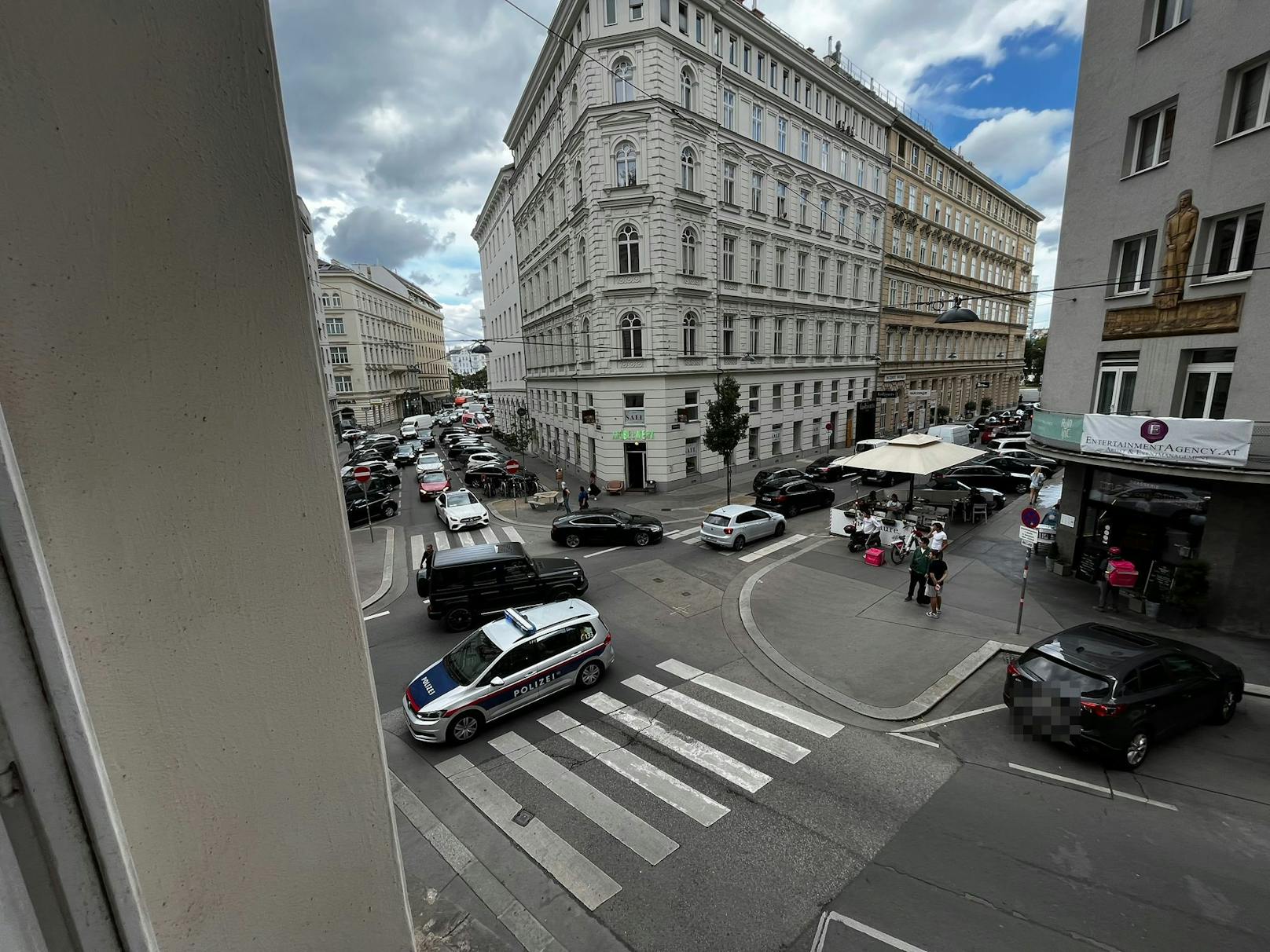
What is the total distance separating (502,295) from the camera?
4806 cm

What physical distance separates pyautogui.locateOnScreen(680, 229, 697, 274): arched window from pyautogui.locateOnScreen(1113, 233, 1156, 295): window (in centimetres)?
1555

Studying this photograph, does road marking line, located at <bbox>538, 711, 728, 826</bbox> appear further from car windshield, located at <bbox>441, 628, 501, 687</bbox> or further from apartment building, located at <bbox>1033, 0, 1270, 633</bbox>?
apartment building, located at <bbox>1033, 0, 1270, 633</bbox>

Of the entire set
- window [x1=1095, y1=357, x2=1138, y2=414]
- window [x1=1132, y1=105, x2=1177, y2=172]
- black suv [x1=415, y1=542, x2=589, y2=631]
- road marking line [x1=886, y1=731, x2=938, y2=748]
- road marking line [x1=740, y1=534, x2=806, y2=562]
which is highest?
window [x1=1132, y1=105, x2=1177, y2=172]

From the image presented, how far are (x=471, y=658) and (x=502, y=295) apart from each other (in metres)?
45.0

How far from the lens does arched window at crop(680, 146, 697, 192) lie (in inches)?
933

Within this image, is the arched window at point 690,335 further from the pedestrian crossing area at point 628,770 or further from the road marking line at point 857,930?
the road marking line at point 857,930

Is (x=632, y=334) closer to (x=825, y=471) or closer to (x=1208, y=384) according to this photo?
(x=825, y=471)

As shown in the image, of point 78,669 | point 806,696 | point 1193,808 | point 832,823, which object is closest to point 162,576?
point 78,669

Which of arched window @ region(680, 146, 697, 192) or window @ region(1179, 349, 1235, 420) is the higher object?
arched window @ region(680, 146, 697, 192)

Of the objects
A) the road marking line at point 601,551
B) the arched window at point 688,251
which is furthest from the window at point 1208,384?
the arched window at point 688,251

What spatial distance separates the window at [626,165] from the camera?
75.2 ft

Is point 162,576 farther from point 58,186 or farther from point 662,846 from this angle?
point 662,846

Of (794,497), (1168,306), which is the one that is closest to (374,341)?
(794,497)

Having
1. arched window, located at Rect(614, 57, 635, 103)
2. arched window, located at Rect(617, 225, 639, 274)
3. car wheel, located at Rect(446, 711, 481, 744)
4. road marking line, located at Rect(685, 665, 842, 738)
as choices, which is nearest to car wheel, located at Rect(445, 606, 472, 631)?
car wheel, located at Rect(446, 711, 481, 744)
